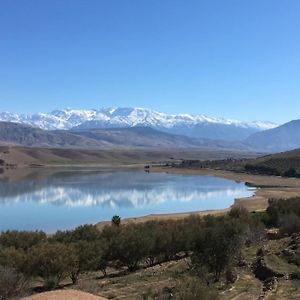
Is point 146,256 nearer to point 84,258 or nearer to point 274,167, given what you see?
point 84,258

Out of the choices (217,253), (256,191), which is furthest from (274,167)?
(217,253)

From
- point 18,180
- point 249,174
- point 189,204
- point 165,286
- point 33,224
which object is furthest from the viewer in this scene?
point 249,174

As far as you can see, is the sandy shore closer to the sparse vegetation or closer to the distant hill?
the distant hill

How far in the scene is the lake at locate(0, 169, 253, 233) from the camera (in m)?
65.1

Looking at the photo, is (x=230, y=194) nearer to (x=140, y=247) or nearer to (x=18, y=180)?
(x=18, y=180)

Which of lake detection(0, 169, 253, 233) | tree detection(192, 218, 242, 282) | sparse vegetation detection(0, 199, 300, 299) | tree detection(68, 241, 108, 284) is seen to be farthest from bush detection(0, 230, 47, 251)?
lake detection(0, 169, 253, 233)

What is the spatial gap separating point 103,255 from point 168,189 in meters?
71.3

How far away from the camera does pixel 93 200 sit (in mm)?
85812

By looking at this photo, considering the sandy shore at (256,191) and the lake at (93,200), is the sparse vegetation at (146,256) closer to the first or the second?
the sandy shore at (256,191)

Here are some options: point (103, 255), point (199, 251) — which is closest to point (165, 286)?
point (199, 251)

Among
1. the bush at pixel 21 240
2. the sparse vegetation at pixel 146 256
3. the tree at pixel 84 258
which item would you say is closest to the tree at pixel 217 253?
the sparse vegetation at pixel 146 256

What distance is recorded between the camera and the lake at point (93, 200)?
213 feet

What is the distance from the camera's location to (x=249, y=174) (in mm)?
146625

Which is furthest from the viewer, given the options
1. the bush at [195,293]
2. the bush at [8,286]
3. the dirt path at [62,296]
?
the bush at [8,286]
